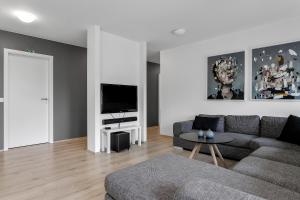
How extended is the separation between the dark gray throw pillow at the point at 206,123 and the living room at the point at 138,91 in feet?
0.07

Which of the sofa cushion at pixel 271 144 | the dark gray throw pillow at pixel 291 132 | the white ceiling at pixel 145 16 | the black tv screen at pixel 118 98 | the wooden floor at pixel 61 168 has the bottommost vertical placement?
the wooden floor at pixel 61 168

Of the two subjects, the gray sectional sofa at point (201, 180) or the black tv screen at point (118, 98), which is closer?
the gray sectional sofa at point (201, 180)

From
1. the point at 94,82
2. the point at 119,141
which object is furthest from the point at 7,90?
the point at 119,141

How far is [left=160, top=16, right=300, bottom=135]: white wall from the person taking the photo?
334cm

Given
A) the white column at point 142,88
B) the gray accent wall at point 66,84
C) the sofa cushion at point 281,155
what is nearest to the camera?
the sofa cushion at point 281,155

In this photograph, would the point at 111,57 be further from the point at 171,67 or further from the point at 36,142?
the point at 36,142

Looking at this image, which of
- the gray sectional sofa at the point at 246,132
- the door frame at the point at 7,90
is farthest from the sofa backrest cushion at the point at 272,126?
the door frame at the point at 7,90

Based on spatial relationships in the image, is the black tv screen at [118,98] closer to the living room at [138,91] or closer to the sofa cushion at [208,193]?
the living room at [138,91]

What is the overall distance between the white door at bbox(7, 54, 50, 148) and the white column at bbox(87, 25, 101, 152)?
54.5 inches

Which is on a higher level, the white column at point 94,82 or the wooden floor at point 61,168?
the white column at point 94,82

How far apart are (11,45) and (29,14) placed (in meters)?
1.13

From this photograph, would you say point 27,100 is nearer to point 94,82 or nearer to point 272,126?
point 94,82

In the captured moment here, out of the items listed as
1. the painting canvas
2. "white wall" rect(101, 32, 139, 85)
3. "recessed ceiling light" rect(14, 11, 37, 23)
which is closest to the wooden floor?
"white wall" rect(101, 32, 139, 85)

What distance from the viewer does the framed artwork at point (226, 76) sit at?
3.77 metres
